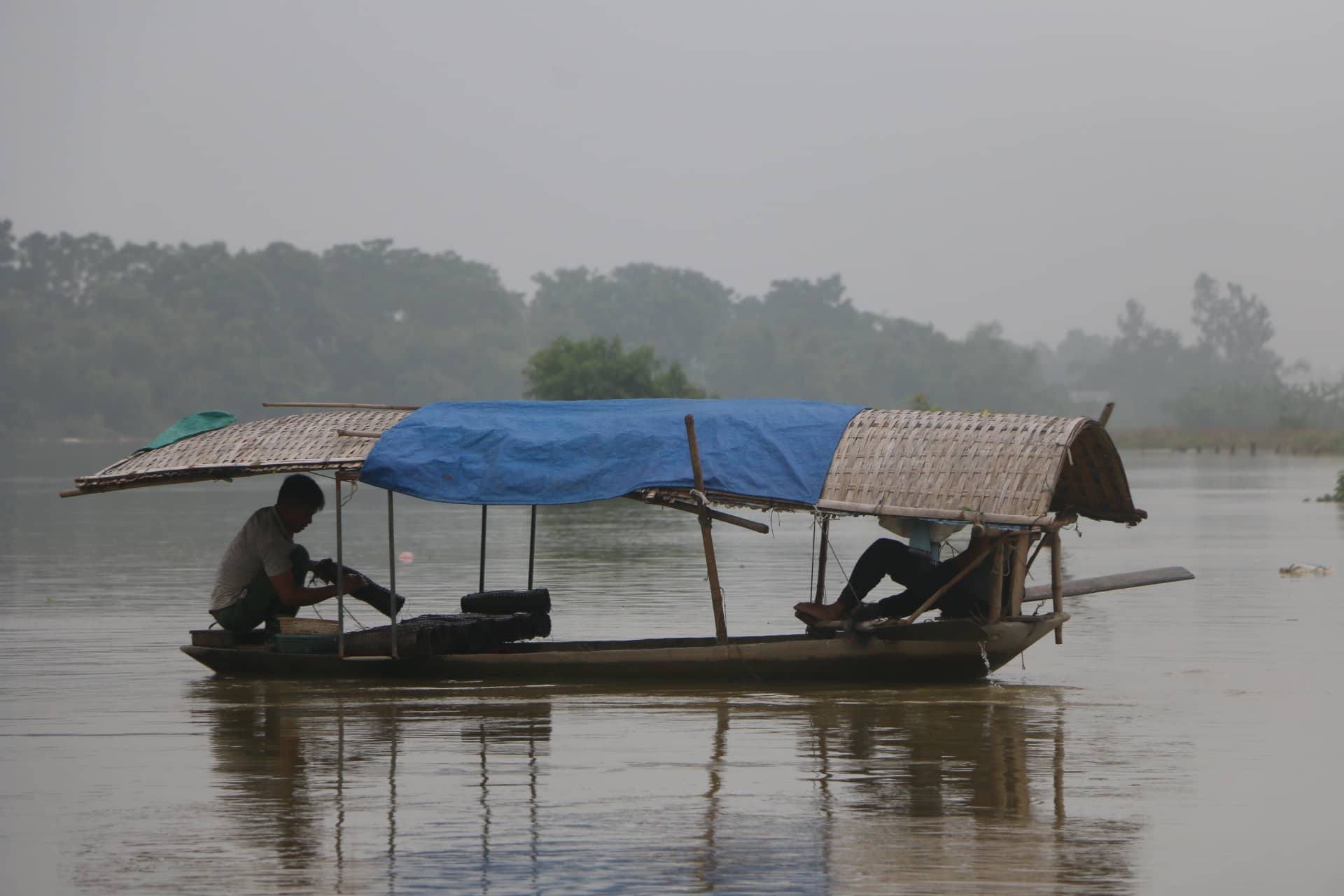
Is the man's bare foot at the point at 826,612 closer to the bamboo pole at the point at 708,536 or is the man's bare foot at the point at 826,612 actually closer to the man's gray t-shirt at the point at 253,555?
the bamboo pole at the point at 708,536

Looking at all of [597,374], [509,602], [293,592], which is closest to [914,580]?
[509,602]

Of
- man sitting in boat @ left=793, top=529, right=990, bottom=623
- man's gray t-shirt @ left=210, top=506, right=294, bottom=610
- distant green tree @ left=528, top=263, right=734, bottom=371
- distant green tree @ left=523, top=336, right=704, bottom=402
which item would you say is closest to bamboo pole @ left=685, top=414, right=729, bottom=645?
man sitting in boat @ left=793, top=529, right=990, bottom=623

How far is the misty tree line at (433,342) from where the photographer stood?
298 feet

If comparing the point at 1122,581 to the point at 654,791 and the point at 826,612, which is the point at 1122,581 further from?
the point at 654,791

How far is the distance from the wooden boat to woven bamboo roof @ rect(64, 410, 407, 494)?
0.02 meters

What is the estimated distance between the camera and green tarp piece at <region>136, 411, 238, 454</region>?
33.4ft

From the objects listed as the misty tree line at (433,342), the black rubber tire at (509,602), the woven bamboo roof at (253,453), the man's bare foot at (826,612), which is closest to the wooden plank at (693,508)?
the man's bare foot at (826,612)

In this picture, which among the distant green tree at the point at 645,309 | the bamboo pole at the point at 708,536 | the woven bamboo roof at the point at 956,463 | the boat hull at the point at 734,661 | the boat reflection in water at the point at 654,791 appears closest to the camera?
the boat reflection in water at the point at 654,791

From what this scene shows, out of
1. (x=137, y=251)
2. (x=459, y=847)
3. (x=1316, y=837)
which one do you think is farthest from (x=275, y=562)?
(x=137, y=251)

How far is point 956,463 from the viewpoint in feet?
30.1

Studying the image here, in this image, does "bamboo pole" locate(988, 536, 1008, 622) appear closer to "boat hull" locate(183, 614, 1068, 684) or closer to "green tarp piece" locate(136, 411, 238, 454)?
"boat hull" locate(183, 614, 1068, 684)

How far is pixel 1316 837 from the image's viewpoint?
652 centimetres

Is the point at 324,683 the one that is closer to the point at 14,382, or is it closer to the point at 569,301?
the point at 14,382

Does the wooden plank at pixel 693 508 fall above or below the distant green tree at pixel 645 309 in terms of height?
below
